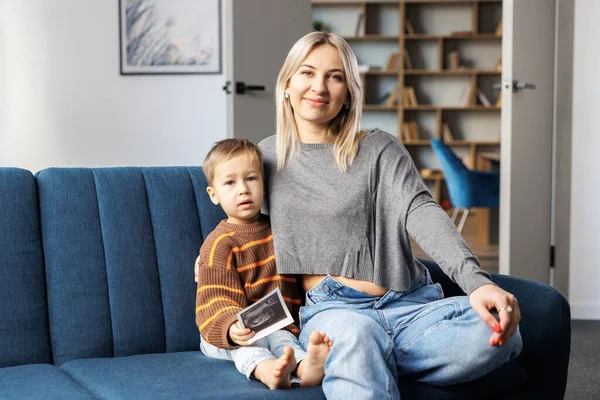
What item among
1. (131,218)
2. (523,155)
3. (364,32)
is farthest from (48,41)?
(364,32)

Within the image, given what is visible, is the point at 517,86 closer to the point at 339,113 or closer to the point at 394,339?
the point at 339,113

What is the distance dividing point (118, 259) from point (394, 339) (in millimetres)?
699

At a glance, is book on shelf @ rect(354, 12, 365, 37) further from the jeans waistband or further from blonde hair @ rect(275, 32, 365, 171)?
the jeans waistband

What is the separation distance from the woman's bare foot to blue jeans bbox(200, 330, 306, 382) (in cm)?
3

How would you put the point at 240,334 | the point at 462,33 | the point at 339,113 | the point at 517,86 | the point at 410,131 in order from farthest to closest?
the point at 410,131
the point at 462,33
the point at 517,86
the point at 339,113
the point at 240,334

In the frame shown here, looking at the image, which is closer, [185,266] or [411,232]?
[411,232]

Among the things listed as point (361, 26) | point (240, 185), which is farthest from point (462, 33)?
point (240, 185)

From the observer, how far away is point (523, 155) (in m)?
3.98

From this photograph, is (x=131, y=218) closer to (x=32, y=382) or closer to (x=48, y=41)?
(x=32, y=382)

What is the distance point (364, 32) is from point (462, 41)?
1.02 metres

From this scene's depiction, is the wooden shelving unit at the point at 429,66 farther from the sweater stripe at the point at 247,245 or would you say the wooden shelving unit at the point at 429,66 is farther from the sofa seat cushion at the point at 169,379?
the sofa seat cushion at the point at 169,379

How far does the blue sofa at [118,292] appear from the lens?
189cm

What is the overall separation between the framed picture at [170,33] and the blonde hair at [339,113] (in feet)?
9.15

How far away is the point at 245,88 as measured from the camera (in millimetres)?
4246
